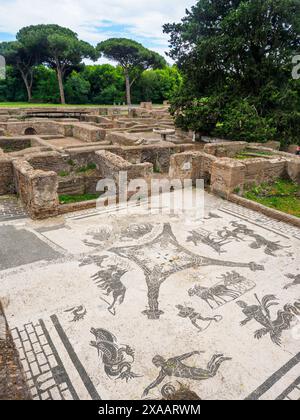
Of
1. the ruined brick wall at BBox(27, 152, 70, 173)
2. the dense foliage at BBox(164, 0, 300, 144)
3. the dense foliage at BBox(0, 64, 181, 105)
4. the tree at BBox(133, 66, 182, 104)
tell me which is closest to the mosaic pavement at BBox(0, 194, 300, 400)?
the ruined brick wall at BBox(27, 152, 70, 173)

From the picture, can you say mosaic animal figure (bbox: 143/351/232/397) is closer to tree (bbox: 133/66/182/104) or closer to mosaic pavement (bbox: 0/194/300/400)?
mosaic pavement (bbox: 0/194/300/400)

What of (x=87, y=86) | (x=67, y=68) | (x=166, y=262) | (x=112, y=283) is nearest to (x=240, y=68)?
(x=166, y=262)

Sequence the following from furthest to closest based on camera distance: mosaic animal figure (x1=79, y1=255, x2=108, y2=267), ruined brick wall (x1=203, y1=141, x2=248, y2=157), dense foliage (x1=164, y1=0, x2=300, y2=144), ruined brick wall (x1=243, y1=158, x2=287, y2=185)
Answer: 1. dense foliage (x1=164, y1=0, x2=300, y2=144)
2. ruined brick wall (x1=203, y1=141, x2=248, y2=157)
3. ruined brick wall (x1=243, y1=158, x2=287, y2=185)
4. mosaic animal figure (x1=79, y1=255, x2=108, y2=267)

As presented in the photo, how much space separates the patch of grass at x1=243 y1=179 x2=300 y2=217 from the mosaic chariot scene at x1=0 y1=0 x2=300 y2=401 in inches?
2.1

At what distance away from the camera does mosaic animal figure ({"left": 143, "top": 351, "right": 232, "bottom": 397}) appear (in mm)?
2936

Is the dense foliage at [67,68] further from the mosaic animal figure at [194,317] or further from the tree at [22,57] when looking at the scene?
the mosaic animal figure at [194,317]

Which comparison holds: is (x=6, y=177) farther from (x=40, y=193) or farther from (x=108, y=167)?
(x=108, y=167)

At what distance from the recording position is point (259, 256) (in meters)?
5.04

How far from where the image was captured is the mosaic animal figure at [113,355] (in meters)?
2.98

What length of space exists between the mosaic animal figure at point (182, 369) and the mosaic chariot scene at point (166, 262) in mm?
13

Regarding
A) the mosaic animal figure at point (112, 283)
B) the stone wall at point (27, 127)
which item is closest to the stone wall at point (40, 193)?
the mosaic animal figure at point (112, 283)

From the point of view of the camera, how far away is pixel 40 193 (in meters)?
6.09

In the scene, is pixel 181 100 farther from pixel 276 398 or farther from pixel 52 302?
pixel 276 398

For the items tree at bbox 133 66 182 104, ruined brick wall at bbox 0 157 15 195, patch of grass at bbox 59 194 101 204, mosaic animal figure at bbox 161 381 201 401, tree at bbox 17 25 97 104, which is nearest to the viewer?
mosaic animal figure at bbox 161 381 201 401
